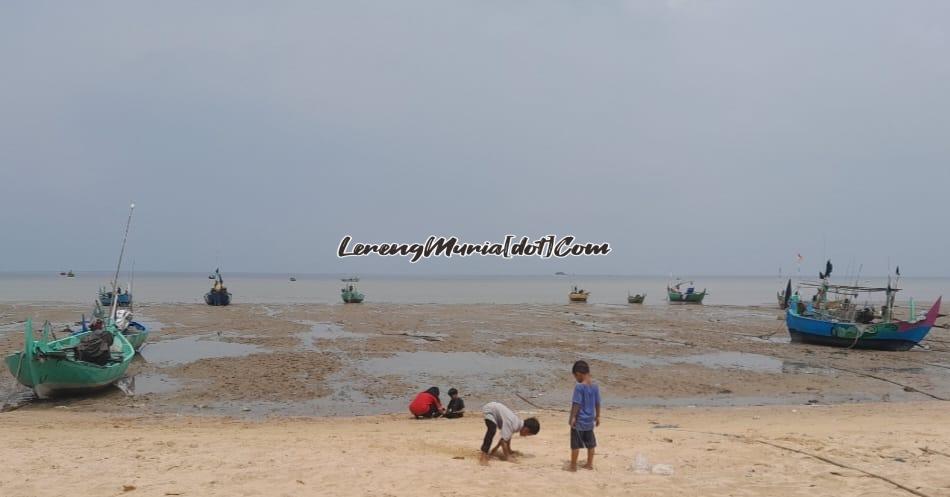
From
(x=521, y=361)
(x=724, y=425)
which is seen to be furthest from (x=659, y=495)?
(x=521, y=361)

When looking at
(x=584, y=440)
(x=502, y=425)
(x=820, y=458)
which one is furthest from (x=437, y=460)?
(x=820, y=458)

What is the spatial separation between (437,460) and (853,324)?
2791 centimetres

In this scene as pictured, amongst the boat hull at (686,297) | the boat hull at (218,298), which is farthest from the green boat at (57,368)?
the boat hull at (686,297)

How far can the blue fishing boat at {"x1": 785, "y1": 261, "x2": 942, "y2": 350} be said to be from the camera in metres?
28.3

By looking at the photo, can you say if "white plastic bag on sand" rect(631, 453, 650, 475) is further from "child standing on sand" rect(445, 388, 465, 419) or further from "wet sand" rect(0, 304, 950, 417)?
"wet sand" rect(0, 304, 950, 417)

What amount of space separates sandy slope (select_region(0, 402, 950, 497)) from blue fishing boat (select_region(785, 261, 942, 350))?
18.6 metres

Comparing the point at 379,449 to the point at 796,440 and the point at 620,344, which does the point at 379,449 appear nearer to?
the point at 796,440

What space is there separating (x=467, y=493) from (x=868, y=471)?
5547 millimetres

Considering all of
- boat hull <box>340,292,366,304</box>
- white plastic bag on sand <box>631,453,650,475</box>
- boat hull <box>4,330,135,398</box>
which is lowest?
boat hull <box>340,292,366,304</box>

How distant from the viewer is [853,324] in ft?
95.8

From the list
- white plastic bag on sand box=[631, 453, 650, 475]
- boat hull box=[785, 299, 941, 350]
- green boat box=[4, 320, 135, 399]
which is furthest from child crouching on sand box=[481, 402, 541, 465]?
boat hull box=[785, 299, 941, 350]

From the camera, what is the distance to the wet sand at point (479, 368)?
16.7 m

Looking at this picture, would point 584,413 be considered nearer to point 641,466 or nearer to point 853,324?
point 641,466

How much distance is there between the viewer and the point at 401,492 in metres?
7.23
